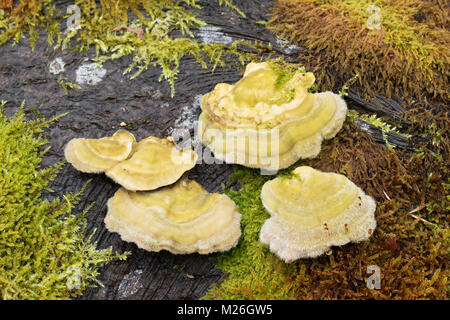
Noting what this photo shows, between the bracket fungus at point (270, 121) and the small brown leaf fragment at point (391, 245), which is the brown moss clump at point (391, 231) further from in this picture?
the bracket fungus at point (270, 121)

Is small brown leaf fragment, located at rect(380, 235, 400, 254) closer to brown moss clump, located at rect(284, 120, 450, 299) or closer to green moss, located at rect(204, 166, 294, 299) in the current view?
brown moss clump, located at rect(284, 120, 450, 299)

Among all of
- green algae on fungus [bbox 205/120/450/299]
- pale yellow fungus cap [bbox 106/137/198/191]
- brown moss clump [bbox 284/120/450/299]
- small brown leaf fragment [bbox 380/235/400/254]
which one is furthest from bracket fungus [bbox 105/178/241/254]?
small brown leaf fragment [bbox 380/235/400/254]

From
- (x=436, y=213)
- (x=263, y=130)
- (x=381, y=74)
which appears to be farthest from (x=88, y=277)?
(x=381, y=74)

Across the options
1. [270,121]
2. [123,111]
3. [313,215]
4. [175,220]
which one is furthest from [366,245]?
[123,111]

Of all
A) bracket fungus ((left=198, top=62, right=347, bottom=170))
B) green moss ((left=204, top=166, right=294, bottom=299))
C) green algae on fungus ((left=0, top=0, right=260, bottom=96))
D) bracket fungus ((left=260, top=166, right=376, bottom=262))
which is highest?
green algae on fungus ((left=0, top=0, right=260, bottom=96))

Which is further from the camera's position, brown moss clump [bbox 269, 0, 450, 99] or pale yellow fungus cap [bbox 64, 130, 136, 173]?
brown moss clump [bbox 269, 0, 450, 99]

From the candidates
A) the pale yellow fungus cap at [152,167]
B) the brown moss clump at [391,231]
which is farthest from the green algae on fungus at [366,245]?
the pale yellow fungus cap at [152,167]

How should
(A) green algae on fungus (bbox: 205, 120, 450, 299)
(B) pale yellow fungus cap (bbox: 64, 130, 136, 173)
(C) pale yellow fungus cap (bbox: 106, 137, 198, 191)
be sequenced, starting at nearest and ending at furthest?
1. (A) green algae on fungus (bbox: 205, 120, 450, 299)
2. (C) pale yellow fungus cap (bbox: 106, 137, 198, 191)
3. (B) pale yellow fungus cap (bbox: 64, 130, 136, 173)

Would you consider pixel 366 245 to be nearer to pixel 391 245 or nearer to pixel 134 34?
pixel 391 245
